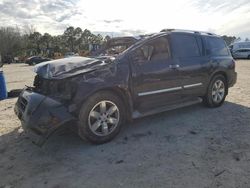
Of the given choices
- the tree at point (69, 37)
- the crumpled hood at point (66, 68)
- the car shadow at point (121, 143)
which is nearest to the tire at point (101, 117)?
the car shadow at point (121, 143)

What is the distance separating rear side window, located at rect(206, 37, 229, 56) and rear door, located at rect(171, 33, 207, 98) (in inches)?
11.4

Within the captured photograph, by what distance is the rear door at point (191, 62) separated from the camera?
5.83m

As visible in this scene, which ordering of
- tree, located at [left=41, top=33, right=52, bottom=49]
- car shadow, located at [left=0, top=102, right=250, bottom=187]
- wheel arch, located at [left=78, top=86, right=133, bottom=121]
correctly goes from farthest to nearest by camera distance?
tree, located at [left=41, top=33, right=52, bottom=49], wheel arch, located at [left=78, top=86, right=133, bottom=121], car shadow, located at [left=0, top=102, right=250, bottom=187]

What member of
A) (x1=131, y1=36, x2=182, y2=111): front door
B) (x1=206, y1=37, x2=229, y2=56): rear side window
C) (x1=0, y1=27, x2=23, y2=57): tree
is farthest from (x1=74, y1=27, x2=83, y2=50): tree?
(x1=131, y1=36, x2=182, y2=111): front door

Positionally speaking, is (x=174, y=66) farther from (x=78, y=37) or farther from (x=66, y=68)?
(x=78, y=37)

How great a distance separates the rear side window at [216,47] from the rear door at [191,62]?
0.29 metres

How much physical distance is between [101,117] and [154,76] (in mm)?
1359

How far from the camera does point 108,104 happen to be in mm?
4660

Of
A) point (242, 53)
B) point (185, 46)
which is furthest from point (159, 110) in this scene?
point (242, 53)

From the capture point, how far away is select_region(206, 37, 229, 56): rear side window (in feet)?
22.0

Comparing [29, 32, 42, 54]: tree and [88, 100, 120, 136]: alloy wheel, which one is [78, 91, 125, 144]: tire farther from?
[29, 32, 42, 54]: tree

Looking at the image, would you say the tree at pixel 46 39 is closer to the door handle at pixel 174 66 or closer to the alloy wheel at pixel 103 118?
the door handle at pixel 174 66

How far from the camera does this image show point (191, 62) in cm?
604

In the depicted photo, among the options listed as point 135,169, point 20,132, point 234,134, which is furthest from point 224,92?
point 20,132
